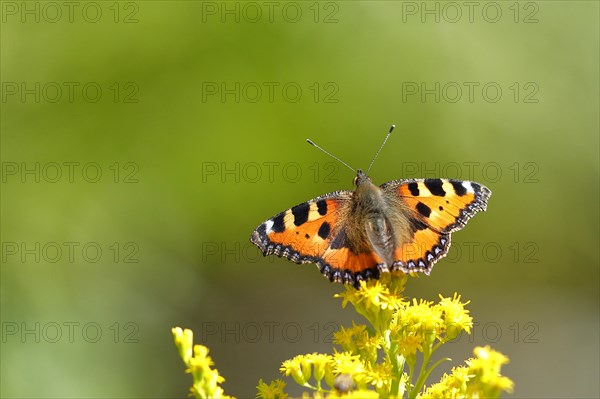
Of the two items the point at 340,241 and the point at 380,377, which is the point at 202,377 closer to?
the point at 380,377

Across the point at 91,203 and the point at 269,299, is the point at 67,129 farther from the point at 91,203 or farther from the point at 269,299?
the point at 269,299

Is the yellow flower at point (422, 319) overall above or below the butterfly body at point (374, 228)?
below

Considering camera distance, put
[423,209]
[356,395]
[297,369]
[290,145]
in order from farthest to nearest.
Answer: [290,145]
[423,209]
[297,369]
[356,395]

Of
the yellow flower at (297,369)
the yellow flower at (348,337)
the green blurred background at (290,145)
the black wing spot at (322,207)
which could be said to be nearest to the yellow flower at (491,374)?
the yellow flower at (348,337)

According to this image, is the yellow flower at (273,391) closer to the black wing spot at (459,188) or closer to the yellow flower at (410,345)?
the yellow flower at (410,345)

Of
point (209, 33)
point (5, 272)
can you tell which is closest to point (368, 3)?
point (209, 33)

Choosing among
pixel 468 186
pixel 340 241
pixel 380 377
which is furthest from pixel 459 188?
pixel 380 377

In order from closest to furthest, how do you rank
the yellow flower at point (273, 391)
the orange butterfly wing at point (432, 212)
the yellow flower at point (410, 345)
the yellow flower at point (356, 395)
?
1. the yellow flower at point (356, 395)
2. the yellow flower at point (410, 345)
3. the yellow flower at point (273, 391)
4. the orange butterfly wing at point (432, 212)

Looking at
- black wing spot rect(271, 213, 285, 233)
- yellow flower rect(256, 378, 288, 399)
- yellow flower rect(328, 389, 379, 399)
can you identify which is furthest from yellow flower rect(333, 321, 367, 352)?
black wing spot rect(271, 213, 285, 233)

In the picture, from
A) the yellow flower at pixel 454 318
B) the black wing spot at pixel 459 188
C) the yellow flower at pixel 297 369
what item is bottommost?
the yellow flower at pixel 297 369
